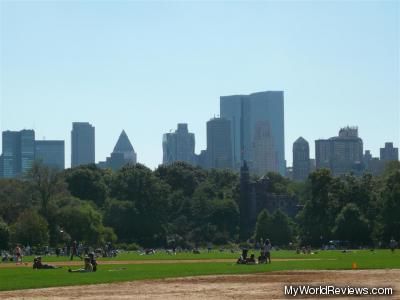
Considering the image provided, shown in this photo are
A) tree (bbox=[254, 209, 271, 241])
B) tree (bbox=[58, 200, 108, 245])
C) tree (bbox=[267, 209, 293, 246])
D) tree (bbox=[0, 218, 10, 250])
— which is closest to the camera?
tree (bbox=[0, 218, 10, 250])

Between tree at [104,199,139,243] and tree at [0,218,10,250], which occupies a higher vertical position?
tree at [104,199,139,243]

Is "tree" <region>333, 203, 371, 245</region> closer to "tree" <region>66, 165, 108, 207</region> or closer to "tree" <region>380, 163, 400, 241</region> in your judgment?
"tree" <region>380, 163, 400, 241</region>

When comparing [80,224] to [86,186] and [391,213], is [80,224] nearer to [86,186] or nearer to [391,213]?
[391,213]

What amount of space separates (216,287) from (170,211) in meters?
144

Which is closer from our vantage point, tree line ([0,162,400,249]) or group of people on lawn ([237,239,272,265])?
group of people on lawn ([237,239,272,265])

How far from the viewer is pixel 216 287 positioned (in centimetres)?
3794

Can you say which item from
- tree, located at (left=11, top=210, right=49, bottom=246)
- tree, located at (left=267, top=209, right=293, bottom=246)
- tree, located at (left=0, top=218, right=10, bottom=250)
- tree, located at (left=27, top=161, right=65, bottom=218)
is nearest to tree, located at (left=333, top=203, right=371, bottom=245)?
tree, located at (left=267, top=209, right=293, bottom=246)

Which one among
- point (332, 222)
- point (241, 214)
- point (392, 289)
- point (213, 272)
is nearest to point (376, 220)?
point (332, 222)

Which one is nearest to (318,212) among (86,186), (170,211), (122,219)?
(122,219)

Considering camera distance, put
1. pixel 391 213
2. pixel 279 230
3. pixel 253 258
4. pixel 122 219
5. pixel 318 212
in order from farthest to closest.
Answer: pixel 122 219
pixel 279 230
pixel 318 212
pixel 391 213
pixel 253 258

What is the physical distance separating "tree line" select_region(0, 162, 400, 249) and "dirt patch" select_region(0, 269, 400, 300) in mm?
67632

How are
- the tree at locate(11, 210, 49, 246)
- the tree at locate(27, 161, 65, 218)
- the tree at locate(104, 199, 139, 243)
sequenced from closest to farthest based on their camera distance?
the tree at locate(11, 210, 49, 246) → the tree at locate(27, 161, 65, 218) → the tree at locate(104, 199, 139, 243)

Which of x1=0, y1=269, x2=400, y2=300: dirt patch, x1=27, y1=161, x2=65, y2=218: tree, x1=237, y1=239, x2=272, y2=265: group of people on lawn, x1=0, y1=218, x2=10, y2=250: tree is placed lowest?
x1=0, y1=269, x2=400, y2=300: dirt patch

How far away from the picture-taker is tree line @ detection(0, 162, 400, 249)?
120 meters
